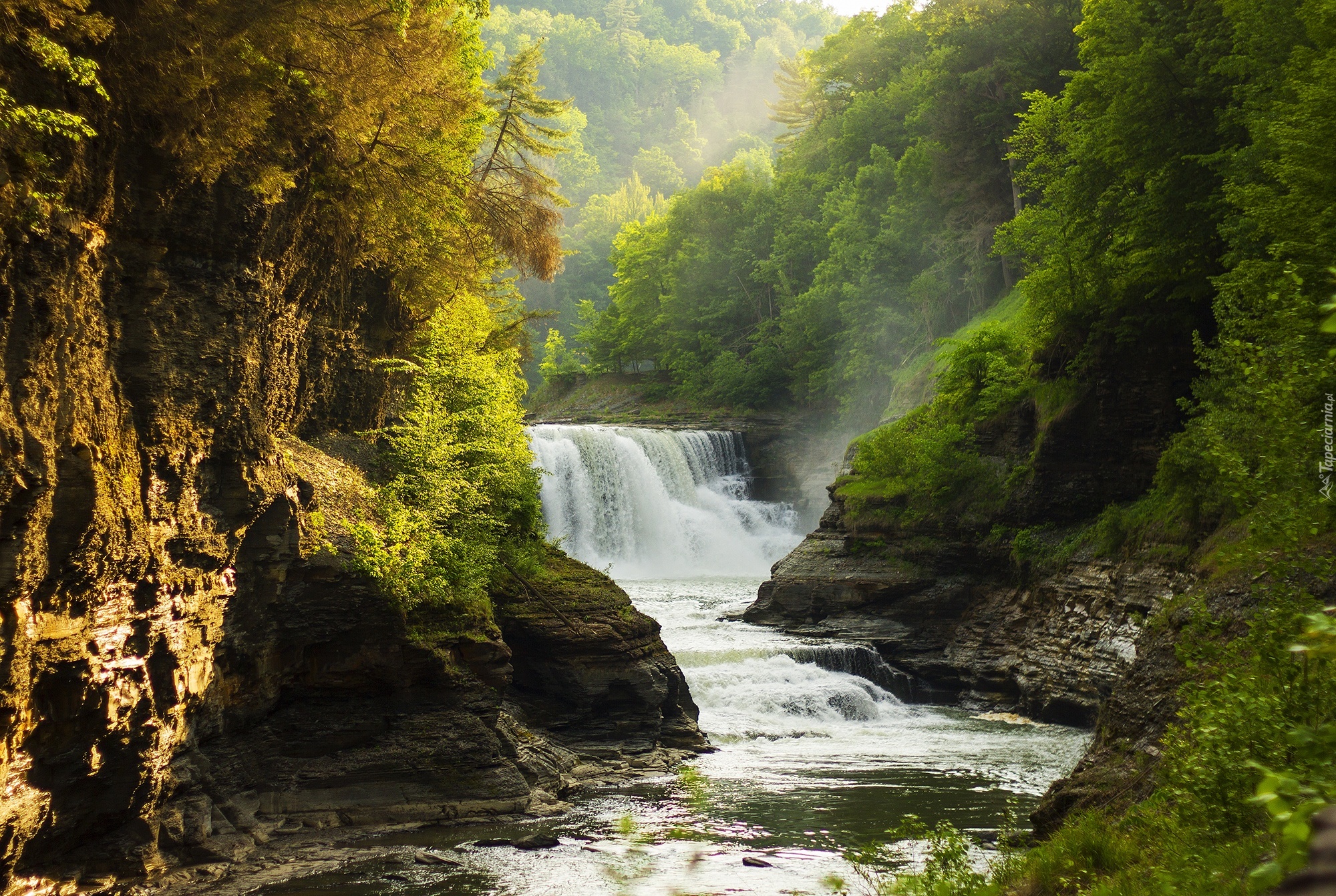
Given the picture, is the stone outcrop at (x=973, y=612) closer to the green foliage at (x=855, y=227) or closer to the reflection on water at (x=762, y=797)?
the reflection on water at (x=762, y=797)

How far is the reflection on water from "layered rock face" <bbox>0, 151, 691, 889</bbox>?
1380mm

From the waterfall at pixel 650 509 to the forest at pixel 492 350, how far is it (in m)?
7.53

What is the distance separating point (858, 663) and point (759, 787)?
819cm

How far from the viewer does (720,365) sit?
50.8 metres

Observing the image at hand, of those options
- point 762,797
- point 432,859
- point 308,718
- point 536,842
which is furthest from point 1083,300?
point 308,718

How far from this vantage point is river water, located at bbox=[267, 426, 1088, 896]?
1027cm

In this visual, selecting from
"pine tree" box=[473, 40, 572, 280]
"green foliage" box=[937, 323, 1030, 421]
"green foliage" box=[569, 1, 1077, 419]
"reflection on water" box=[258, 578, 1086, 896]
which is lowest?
"reflection on water" box=[258, 578, 1086, 896]

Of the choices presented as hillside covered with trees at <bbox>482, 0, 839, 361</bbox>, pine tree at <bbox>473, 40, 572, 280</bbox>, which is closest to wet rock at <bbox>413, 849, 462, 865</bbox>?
pine tree at <bbox>473, 40, 572, 280</bbox>

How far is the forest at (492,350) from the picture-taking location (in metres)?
7.52

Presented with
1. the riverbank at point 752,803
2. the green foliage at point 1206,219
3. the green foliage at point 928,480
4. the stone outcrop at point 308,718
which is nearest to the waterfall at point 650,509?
the green foliage at point 928,480

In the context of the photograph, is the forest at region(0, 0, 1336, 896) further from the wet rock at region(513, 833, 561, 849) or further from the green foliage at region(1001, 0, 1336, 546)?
the wet rock at region(513, 833, 561, 849)

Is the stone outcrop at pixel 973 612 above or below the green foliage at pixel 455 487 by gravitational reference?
below

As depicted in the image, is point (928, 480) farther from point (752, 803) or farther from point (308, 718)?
point (308, 718)

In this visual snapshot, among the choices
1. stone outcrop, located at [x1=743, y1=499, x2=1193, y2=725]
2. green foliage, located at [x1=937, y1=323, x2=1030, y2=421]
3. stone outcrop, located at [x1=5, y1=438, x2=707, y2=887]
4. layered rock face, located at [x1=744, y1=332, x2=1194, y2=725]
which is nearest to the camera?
stone outcrop, located at [x1=5, y1=438, x2=707, y2=887]
